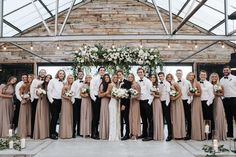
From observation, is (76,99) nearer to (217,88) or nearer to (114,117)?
(114,117)

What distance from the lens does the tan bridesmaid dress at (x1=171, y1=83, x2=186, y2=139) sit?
7.42 metres

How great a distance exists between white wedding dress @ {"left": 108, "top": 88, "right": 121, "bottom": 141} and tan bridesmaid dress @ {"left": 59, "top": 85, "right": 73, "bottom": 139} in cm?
90

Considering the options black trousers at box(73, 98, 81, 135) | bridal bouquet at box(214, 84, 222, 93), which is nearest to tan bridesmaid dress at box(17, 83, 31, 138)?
black trousers at box(73, 98, 81, 135)

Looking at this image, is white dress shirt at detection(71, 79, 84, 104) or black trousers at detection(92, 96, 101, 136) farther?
white dress shirt at detection(71, 79, 84, 104)

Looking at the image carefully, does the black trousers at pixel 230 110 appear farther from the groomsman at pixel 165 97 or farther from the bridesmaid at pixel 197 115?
the groomsman at pixel 165 97

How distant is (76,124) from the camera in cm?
817

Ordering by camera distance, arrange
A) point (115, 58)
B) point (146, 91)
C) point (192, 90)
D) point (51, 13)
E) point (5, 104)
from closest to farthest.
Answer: point (192, 90)
point (146, 91)
point (5, 104)
point (115, 58)
point (51, 13)

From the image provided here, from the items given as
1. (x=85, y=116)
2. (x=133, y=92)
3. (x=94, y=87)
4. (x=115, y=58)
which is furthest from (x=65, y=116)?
(x=115, y=58)

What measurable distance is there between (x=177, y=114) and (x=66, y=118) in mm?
2366

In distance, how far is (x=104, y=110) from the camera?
25.1ft

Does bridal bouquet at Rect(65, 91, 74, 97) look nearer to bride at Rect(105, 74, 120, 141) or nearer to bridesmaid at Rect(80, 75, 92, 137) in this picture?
bridesmaid at Rect(80, 75, 92, 137)

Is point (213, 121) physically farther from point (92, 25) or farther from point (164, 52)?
point (92, 25)

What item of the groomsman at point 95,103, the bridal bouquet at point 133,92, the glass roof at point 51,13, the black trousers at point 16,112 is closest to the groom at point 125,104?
the bridal bouquet at point 133,92

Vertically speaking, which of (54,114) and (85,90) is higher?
(85,90)
